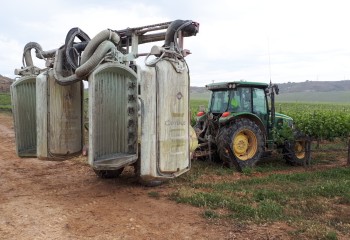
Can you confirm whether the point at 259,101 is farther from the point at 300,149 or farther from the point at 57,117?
the point at 57,117

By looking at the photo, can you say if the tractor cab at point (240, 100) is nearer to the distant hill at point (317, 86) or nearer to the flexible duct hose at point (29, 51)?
the flexible duct hose at point (29, 51)

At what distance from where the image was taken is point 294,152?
34.4ft

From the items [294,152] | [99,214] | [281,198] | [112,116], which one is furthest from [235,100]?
[99,214]

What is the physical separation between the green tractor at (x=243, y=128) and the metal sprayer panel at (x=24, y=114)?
3.79 m

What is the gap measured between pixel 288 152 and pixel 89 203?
602cm

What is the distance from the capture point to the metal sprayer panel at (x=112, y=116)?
6102 millimetres

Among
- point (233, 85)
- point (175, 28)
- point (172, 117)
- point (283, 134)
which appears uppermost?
point (175, 28)

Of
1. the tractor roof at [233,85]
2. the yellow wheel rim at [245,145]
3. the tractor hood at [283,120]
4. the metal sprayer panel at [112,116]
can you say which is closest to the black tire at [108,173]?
the metal sprayer panel at [112,116]

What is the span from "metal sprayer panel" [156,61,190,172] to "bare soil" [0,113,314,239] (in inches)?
27.2

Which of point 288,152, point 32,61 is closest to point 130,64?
point 32,61

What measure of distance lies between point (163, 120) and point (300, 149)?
19.3 feet

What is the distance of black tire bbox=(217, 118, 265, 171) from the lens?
934 centimetres

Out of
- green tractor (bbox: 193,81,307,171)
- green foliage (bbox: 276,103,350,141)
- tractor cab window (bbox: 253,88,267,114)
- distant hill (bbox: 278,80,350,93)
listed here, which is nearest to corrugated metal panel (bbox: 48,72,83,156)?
green tractor (bbox: 193,81,307,171)

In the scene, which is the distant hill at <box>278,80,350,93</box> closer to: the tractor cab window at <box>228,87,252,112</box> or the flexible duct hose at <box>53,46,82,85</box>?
the tractor cab window at <box>228,87,252,112</box>
